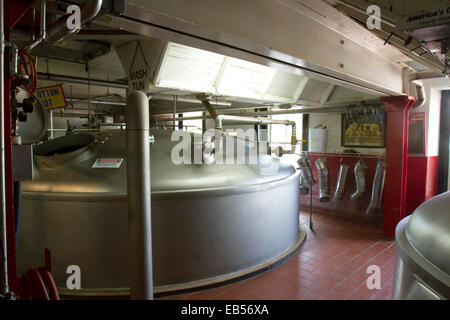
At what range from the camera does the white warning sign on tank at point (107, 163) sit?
367 cm

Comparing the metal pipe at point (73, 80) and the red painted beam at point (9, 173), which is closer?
the red painted beam at point (9, 173)

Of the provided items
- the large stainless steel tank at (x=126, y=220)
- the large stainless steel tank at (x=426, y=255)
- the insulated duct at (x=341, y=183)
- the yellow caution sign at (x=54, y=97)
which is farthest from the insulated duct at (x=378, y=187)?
the yellow caution sign at (x=54, y=97)

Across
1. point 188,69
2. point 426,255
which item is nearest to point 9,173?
point 426,255

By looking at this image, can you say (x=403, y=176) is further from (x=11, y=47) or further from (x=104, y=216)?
(x=11, y=47)

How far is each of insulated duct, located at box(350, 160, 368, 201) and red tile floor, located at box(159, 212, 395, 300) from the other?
32.3 inches

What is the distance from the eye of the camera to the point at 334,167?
23.6ft

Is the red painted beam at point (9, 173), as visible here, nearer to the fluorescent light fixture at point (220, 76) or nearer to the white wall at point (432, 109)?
the fluorescent light fixture at point (220, 76)

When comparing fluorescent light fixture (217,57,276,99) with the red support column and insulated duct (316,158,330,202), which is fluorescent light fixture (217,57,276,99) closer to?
the red support column

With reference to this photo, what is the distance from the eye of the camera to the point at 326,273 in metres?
4.02

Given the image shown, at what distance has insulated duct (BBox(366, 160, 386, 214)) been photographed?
6.08 metres

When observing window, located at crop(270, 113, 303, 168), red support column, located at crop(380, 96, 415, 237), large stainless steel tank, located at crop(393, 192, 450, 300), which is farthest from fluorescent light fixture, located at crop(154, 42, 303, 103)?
large stainless steel tank, located at crop(393, 192, 450, 300)

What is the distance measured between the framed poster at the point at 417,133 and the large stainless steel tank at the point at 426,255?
466 cm

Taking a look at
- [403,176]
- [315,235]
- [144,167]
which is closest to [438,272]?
[144,167]

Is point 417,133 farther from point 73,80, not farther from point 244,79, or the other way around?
point 73,80
